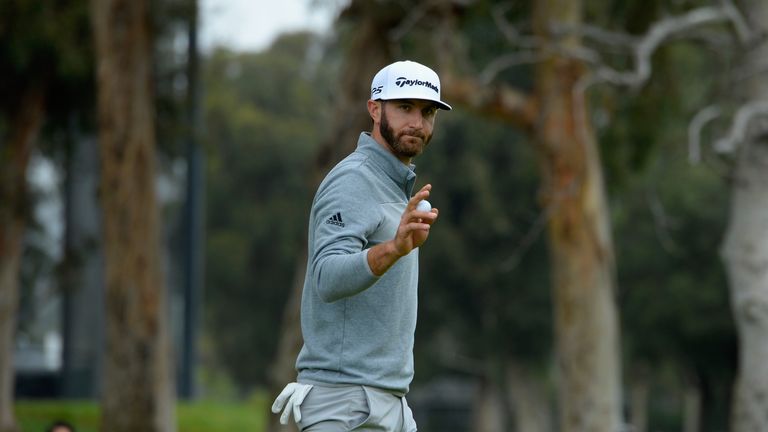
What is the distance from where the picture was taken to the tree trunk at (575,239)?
61.1 feet

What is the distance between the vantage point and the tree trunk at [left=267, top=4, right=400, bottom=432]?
63.0 ft

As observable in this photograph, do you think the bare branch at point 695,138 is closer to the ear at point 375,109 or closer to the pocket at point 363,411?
the ear at point 375,109

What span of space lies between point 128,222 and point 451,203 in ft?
72.8

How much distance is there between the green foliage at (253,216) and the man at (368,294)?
37.6 m

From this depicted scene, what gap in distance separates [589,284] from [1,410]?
9.68 metres

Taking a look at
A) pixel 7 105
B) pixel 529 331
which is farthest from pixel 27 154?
pixel 529 331

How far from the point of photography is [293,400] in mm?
4824

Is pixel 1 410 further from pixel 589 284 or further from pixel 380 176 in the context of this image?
pixel 380 176

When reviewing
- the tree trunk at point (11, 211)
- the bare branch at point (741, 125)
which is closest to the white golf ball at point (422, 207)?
the bare branch at point (741, 125)

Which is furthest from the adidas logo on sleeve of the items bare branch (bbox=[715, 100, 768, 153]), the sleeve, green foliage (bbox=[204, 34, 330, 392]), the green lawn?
green foliage (bbox=[204, 34, 330, 392])

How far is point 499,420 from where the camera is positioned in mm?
47000

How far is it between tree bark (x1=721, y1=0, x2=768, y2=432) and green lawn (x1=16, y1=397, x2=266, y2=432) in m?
10.0

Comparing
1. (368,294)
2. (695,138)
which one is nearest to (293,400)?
(368,294)

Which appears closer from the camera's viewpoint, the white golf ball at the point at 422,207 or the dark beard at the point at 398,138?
the white golf ball at the point at 422,207
